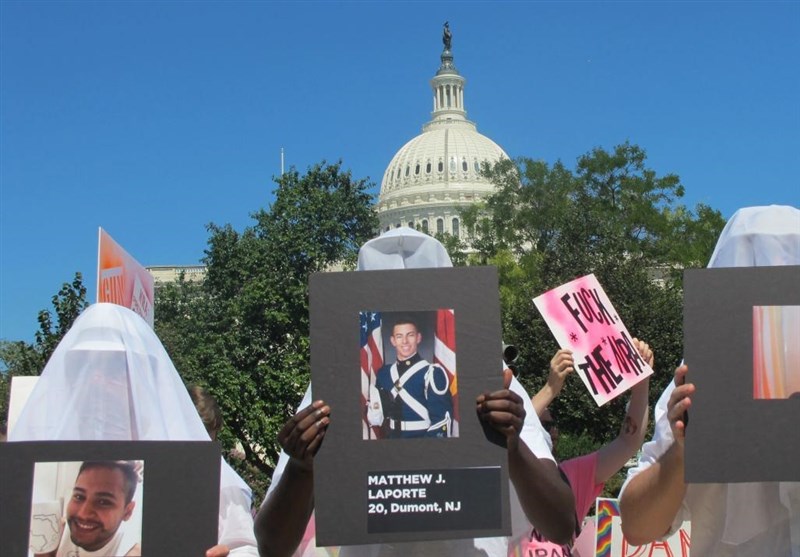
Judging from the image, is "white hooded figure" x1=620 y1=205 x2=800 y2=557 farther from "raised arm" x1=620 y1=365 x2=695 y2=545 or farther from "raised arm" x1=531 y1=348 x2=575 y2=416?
"raised arm" x1=531 y1=348 x2=575 y2=416

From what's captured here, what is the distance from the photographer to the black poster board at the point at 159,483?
2.70 m

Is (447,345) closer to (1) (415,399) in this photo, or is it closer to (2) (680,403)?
(1) (415,399)

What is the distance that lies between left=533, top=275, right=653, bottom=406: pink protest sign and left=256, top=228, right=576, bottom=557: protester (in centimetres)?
163

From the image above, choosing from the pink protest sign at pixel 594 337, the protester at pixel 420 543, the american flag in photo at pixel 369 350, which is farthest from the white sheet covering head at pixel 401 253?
the pink protest sign at pixel 594 337

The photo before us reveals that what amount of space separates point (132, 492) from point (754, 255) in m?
1.66

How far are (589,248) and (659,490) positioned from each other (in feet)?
104

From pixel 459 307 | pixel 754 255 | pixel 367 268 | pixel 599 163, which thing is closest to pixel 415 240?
pixel 367 268

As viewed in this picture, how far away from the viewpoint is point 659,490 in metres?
2.98

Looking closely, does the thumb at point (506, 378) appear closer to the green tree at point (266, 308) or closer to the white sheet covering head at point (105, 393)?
the white sheet covering head at point (105, 393)

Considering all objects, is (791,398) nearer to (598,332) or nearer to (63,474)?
(63,474)

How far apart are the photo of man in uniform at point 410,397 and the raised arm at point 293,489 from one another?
14 cm

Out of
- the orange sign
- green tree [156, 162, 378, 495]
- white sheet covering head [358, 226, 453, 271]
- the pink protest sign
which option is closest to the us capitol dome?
green tree [156, 162, 378, 495]

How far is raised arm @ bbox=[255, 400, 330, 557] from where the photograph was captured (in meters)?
2.73

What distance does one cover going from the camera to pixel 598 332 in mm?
5035
